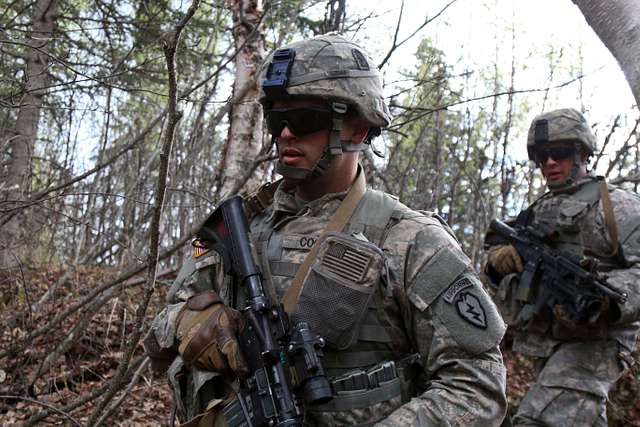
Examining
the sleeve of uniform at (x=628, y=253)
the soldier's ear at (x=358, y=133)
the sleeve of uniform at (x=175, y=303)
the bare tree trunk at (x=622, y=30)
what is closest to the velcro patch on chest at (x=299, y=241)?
the sleeve of uniform at (x=175, y=303)

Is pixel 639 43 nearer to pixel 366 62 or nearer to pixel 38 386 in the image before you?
pixel 366 62

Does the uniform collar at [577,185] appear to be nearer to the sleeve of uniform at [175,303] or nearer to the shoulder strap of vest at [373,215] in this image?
the shoulder strap of vest at [373,215]

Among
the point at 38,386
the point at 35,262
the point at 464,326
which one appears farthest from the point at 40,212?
the point at 464,326

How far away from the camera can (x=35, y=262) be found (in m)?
7.14

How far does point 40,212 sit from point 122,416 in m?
3.02

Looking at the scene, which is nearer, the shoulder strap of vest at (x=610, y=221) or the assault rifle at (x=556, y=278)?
the assault rifle at (x=556, y=278)

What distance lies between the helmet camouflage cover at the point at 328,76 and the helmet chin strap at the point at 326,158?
51mm

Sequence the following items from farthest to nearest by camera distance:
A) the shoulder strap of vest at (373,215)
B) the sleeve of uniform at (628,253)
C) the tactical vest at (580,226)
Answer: the tactical vest at (580,226) → the sleeve of uniform at (628,253) → the shoulder strap of vest at (373,215)

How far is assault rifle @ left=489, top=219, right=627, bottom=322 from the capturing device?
4227 mm

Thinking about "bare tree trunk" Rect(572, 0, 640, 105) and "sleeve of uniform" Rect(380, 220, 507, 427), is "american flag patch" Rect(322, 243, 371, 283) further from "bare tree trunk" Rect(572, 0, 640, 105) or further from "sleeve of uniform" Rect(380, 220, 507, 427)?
"bare tree trunk" Rect(572, 0, 640, 105)

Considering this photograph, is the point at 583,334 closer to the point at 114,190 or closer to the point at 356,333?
the point at 356,333

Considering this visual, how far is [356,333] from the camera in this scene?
1947 millimetres

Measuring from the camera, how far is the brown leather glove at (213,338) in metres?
1.97

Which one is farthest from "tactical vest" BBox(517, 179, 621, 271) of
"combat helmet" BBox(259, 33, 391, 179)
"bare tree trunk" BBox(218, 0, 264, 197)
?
"combat helmet" BBox(259, 33, 391, 179)
